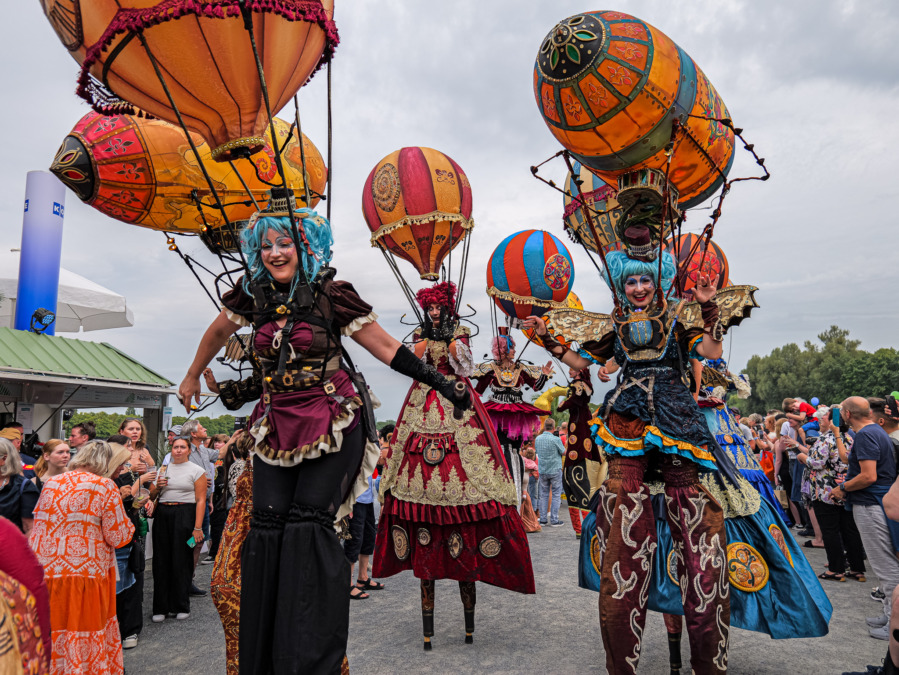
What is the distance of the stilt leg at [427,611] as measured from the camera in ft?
13.2

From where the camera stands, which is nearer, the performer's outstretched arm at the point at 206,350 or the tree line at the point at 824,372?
the performer's outstretched arm at the point at 206,350

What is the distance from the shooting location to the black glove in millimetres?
2443

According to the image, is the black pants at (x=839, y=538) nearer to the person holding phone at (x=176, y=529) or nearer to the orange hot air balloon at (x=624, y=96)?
the orange hot air balloon at (x=624, y=96)

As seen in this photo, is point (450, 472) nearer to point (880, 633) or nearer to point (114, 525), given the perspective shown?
point (114, 525)

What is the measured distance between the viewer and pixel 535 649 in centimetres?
387

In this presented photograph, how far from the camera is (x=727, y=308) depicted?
130 inches

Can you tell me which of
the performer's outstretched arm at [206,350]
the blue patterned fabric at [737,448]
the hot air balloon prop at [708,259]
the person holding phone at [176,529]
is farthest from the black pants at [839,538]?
the performer's outstretched arm at [206,350]

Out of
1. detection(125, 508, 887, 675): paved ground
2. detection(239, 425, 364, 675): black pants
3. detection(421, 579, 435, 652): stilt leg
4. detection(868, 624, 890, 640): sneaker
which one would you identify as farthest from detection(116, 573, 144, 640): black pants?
detection(868, 624, 890, 640): sneaker

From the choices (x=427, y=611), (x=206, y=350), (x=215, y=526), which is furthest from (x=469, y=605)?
(x=215, y=526)

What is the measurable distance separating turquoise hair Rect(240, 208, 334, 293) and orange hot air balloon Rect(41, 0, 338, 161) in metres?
0.50

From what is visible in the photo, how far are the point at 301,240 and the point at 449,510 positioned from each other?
2328 millimetres

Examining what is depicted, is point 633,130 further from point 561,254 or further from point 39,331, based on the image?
point 39,331

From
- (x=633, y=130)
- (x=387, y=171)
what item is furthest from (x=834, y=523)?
(x=387, y=171)

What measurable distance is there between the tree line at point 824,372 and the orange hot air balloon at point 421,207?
143 feet
